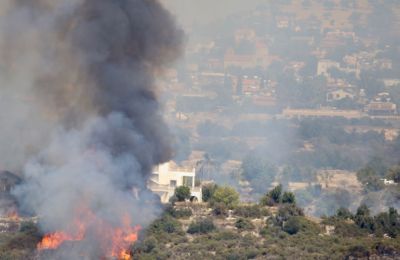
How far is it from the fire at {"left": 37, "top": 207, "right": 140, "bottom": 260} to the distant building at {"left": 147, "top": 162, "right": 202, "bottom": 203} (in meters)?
12.2

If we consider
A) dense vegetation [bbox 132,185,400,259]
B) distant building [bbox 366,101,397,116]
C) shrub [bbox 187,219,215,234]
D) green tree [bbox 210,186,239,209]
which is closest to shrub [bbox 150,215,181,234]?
dense vegetation [bbox 132,185,400,259]

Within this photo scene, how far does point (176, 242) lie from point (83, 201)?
12.4ft

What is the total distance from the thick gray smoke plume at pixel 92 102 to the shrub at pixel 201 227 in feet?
5.04

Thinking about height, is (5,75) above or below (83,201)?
above

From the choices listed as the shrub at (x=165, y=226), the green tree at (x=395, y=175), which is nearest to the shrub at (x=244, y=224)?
the shrub at (x=165, y=226)

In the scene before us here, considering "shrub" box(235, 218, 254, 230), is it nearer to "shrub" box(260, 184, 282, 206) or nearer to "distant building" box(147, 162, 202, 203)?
"shrub" box(260, 184, 282, 206)

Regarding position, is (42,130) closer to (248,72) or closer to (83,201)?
(83,201)

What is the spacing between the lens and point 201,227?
54438mm

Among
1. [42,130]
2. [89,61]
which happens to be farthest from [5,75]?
[89,61]

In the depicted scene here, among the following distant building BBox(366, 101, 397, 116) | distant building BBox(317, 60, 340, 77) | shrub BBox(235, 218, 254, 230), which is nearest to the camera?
shrub BBox(235, 218, 254, 230)

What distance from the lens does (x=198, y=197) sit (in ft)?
201

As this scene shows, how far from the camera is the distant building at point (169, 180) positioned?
64.0 m

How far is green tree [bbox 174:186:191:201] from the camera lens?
59.4 m

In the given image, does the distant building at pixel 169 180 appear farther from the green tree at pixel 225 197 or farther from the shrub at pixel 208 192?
the green tree at pixel 225 197
